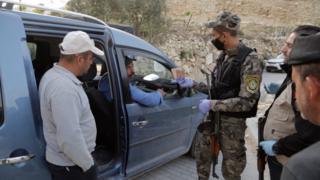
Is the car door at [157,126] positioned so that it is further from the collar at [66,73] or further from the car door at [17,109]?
the car door at [17,109]

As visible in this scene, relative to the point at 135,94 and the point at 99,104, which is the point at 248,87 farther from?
the point at 99,104

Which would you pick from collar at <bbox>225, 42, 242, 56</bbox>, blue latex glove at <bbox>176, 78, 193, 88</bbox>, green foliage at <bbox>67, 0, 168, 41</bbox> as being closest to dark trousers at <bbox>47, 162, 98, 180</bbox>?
collar at <bbox>225, 42, 242, 56</bbox>

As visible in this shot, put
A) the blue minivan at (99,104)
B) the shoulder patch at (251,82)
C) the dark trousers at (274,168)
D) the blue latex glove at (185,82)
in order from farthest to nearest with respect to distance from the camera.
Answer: the blue latex glove at (185,82) < the shoulder patch at (251,82) < the dark trousers at (274,168) < the blue minivan at (99,104)

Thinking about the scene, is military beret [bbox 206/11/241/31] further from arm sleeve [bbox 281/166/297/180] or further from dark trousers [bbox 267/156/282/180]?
arm sleeve [bbox 281/166/297/180]

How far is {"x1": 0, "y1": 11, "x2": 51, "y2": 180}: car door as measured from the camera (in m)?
2.32

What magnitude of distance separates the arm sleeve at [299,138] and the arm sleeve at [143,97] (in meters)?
1.48

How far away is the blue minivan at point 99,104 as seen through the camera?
2361 millimetres

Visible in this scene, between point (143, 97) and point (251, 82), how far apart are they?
40.4 inches

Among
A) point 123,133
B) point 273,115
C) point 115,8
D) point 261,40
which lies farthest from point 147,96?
point 261,40

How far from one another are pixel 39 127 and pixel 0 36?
62cm

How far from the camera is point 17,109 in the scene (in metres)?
2.37

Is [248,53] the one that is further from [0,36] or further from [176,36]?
[176,36]

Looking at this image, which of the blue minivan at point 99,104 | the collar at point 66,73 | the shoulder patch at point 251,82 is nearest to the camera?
the blue minivan at point 99,104

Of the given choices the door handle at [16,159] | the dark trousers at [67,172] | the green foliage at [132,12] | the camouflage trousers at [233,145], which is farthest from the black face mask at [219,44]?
the green foliage at [132,12]
